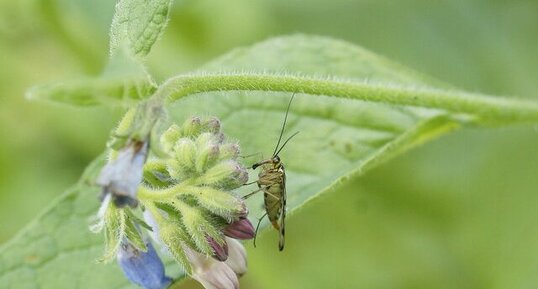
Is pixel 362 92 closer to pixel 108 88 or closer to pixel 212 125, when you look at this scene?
pixel 212 125

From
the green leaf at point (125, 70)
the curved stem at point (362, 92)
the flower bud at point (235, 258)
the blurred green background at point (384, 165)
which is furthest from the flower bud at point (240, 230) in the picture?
the blurred green background at point (384, 165)

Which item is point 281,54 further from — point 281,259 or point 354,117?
point 281,259

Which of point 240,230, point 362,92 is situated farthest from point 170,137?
point 362,92

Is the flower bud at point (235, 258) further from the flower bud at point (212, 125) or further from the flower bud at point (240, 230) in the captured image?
the flower bud at point (212, 125)

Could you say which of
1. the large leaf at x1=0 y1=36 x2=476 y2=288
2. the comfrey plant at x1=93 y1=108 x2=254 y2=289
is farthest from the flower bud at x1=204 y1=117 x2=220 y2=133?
the large leaf at x1=0 y1=36 x2=476 y2=288

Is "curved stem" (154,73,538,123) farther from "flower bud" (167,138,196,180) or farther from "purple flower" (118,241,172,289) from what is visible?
"purple flower" (118,241,172,289)

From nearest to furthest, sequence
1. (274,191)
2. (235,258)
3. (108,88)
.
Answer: (108,88) < (235,258) < (274,191)
